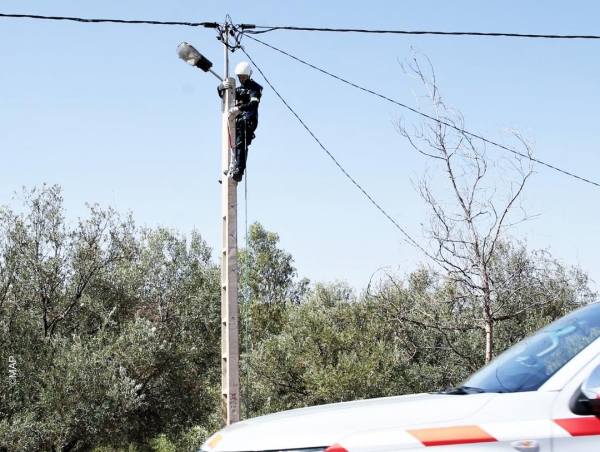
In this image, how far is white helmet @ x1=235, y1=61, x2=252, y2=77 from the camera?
969 centimetres

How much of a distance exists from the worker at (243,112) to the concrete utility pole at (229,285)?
82 millimetres

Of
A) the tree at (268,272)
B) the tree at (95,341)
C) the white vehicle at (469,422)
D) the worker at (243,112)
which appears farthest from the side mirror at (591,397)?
the tree at (268,272)

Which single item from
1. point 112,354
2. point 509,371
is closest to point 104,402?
point 112,354

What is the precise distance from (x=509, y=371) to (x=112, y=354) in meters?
18.8

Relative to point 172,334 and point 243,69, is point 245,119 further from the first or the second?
point 172,334

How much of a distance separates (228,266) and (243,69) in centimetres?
275

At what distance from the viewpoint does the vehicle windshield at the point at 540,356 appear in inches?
117

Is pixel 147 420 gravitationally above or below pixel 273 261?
below

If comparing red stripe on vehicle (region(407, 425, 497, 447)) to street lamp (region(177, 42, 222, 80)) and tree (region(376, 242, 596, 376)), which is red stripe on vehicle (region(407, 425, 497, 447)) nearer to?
street lamp (region(177, 42, 222, 80))

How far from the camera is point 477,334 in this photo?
24.7 meters

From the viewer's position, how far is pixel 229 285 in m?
8.95

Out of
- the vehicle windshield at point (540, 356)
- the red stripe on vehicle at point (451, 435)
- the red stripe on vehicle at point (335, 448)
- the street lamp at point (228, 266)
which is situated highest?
the street lamp at point (228, 266)

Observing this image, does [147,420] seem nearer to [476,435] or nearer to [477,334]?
[477,334]

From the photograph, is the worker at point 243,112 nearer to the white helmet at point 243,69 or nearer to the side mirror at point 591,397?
the white helmet at point 243,69
